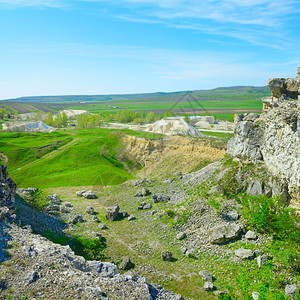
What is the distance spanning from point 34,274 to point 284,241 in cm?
1910

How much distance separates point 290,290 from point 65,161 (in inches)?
2261

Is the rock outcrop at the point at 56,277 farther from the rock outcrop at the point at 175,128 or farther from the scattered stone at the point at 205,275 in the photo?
the rock outcrop at the point at 175,128

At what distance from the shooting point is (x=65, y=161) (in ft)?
219

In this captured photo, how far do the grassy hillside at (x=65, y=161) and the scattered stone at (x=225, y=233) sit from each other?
2939 cm

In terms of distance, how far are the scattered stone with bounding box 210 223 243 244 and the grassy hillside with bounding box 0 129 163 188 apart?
2939cm

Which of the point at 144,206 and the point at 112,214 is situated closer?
the point at 112,214

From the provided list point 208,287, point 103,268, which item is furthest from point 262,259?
point 103,268

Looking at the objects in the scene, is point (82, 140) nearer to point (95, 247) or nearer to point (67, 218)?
point (67, 218)

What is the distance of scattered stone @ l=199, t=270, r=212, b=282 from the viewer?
21000 mm

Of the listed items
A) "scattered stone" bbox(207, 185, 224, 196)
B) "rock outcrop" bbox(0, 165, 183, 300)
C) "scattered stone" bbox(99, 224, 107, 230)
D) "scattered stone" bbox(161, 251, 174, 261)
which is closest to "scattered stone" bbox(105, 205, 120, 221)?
"scattered stone" bbox(99, 224, 107, 230)

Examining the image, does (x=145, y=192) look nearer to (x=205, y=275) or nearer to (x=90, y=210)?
(x=90, y=210)

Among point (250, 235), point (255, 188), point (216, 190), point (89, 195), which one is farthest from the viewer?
point (89, 195)

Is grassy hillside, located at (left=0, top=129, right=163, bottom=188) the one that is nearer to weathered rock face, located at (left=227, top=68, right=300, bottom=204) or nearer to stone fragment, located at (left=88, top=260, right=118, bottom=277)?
weathered rock face, located at (left=227, top=68, right=300, bottom=204)

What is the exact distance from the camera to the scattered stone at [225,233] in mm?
24406
